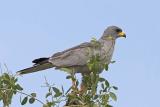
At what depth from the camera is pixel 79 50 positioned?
12.0m

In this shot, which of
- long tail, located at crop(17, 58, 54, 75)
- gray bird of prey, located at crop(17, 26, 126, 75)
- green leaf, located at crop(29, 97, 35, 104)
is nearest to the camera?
green leaf, located at crop(29, 97, 35, 104)

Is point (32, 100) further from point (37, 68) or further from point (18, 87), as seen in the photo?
point (37, 68)

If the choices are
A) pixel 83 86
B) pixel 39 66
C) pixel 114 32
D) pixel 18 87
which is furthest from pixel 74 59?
pixel 18 87

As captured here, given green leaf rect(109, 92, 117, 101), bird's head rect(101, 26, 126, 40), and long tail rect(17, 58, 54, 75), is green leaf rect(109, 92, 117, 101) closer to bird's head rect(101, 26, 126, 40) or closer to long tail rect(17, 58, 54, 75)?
long tail rect(17, 58, 54, 75)

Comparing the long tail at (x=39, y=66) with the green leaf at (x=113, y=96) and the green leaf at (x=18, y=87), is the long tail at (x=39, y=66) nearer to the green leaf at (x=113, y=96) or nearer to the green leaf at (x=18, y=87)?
the green leaf at (x=18, y=87)

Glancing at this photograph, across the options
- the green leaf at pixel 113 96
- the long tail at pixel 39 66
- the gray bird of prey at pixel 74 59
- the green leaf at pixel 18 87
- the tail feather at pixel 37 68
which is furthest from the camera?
the gray bird of prey at pixel 74 59

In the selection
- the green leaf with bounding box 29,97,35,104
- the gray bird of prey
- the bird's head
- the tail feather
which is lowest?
the green leaf with bounding box 29,97,35,104

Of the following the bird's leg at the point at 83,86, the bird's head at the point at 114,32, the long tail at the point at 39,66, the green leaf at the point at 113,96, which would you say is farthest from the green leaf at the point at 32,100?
the bird's head at the point at 114,32

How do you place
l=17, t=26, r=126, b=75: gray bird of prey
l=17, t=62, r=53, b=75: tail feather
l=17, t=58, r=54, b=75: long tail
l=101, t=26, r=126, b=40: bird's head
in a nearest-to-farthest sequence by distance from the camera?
l=17, t=62, r=53, b=75: tail feather → l=17, t=58, r=54, b=75: long tail → l=17, t=26, r=126, b=75: gray bird of prey → l=101, t=26, r=126, b=40: bird's head

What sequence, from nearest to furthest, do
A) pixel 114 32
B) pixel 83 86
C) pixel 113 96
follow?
pixel 113 96
pixel 83 86
pixel 114 32

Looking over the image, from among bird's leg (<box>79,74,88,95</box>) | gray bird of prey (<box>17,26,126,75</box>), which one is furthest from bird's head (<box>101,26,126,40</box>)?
bird's leg (<box>79,74,88,95</box>)

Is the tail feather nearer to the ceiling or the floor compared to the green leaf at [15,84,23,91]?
nearer to the ceiling

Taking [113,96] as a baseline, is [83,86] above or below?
above

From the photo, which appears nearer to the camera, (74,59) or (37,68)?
(37,68)
